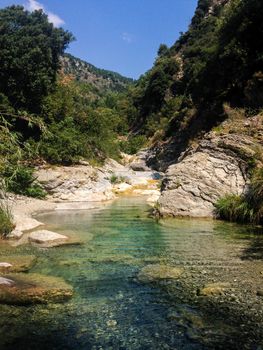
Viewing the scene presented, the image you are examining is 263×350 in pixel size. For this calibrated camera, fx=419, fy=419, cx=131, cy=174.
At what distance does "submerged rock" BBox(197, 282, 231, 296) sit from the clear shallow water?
0.21m

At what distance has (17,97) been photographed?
39.6 m

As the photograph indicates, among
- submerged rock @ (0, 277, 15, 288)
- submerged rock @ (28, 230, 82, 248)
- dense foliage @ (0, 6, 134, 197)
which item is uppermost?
dense foliage @ (0, 6, 134, 197)

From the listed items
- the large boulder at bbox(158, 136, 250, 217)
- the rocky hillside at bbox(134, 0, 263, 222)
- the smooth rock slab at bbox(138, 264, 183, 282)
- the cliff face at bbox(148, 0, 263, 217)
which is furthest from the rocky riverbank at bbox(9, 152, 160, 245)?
the smooth rock slab at bbox(138, 264, 183, 282)

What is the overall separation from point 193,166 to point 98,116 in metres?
21.9

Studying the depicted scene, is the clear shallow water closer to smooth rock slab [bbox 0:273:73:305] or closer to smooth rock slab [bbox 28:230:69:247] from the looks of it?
smooth rock slab [bbox 0:273:73:305]

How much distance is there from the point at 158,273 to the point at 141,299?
2.01 metres

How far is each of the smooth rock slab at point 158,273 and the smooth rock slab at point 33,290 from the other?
2097mm

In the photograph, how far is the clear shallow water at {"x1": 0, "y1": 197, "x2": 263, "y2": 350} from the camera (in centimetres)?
705

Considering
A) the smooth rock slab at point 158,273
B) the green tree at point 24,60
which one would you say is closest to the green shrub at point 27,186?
the green tree at point 24,60

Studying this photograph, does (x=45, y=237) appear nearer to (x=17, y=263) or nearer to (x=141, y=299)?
(x=17, y=263)

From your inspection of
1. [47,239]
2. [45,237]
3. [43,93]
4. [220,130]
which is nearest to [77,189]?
[220,130]

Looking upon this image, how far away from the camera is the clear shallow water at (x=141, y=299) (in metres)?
7.05

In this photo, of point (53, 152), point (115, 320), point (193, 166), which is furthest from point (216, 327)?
point (53, 152)

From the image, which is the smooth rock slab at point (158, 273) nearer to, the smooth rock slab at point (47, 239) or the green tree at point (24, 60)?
the smooth rock slab at point (47, 239)
